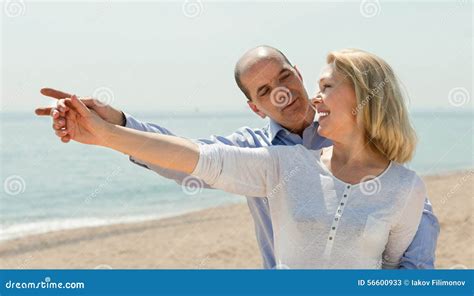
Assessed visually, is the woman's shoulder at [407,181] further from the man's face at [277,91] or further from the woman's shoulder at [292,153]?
the man's face at [277,91]

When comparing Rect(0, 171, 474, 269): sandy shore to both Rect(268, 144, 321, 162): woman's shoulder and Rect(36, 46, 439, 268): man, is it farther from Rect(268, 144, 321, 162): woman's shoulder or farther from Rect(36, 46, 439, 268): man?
Rect(268, 144, 321, 162): woman's shoulder

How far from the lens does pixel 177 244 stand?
11359 mm

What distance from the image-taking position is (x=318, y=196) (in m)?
2.45

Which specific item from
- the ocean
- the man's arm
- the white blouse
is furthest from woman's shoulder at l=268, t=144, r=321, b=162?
the ocean

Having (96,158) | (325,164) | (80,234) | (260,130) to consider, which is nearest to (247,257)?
(80,234)

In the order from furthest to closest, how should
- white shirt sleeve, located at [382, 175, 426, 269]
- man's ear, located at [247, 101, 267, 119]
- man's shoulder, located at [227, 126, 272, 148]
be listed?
man's ear, located at [247, 101, 267, 119], man's shoulder, located at [227, 126, 272, 148], white shirt sleeve, located at [382, 175, 426, 269]

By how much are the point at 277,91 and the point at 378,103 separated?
926 millimetres

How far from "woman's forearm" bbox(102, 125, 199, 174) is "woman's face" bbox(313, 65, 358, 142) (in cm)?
55

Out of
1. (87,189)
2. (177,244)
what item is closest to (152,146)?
(177,244)

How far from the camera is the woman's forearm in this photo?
226 centimetres

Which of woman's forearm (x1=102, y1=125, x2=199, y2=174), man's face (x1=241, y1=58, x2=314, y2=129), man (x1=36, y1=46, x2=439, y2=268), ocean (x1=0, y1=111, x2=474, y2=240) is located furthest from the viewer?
ocean (x1=0, y1=111, x2=474, y2=240)

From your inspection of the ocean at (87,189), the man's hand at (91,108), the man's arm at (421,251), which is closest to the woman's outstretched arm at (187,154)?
the man's hand at (91,108)

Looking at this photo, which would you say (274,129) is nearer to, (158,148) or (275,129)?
(275,129)
